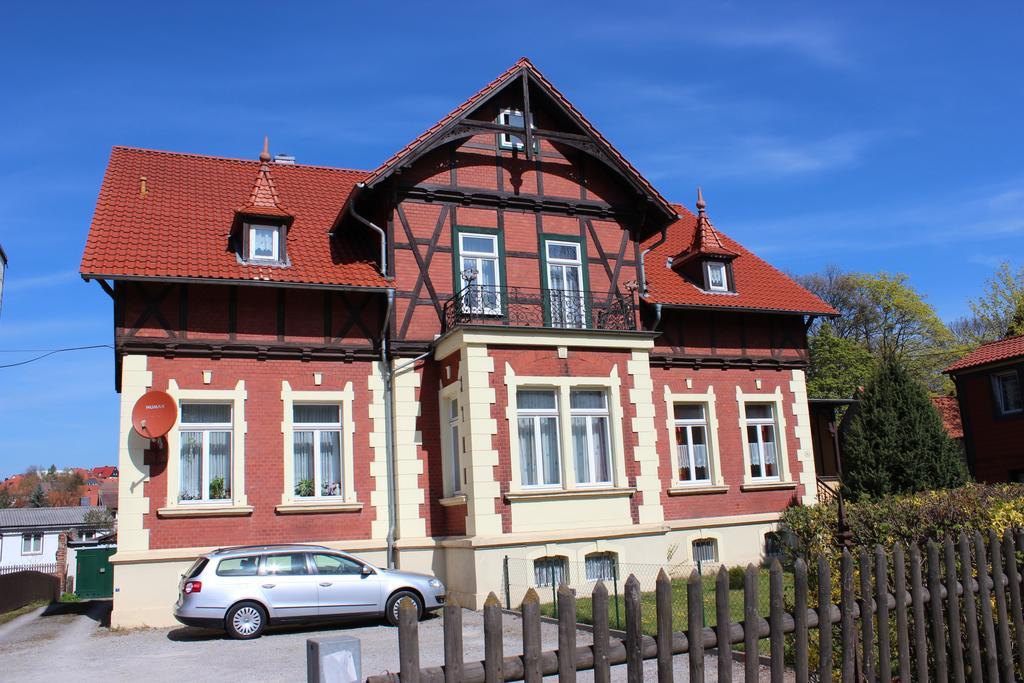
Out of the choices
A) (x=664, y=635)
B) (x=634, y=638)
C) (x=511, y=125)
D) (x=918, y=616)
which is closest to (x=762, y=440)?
(x=511, y=125)

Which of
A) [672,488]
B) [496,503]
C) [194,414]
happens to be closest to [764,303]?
[672,488]

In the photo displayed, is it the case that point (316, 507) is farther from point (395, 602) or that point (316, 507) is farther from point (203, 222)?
point (203, 222)

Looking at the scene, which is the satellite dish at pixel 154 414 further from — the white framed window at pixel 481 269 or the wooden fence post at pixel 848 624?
the wooden fence post at pixel 848 624

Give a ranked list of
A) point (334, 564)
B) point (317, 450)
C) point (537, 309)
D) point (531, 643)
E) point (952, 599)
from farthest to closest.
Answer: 1. point (537, 309)
2. point (317, 450)
3. point (334, 564)
4. point (952, 599)
5. point (531, 643)

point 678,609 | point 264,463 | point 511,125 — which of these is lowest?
point 678,609

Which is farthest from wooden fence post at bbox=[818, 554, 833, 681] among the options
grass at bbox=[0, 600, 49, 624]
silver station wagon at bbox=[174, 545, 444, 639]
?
grass at bbox=[0, 600, 49, 624]

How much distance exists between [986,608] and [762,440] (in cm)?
1485

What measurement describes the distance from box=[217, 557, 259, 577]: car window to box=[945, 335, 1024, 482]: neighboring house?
74.1ft

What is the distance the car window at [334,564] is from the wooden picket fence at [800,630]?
8.06 meters

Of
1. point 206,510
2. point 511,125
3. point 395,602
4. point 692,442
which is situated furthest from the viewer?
point 692,442

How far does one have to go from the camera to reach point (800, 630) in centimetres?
502

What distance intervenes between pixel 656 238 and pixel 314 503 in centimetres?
1147

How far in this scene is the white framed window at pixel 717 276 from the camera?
2086 cm

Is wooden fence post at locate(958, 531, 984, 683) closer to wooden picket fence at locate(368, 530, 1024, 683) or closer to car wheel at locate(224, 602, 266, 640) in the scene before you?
wooden picket fence at locate(368, 530, 1024, 683)
